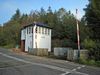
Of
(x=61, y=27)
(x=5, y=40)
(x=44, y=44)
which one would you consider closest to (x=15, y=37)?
(x=5, y=40)

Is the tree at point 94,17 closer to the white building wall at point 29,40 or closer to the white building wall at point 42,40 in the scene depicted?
the white building wall at point 42,40

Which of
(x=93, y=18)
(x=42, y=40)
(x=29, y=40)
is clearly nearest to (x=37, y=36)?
(x=42, y=40)

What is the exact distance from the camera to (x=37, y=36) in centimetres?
5822

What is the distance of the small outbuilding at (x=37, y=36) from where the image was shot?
5782 centimetres

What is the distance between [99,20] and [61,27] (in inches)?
1123

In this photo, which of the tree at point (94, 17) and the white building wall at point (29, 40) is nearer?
the tree at point (94, 17)

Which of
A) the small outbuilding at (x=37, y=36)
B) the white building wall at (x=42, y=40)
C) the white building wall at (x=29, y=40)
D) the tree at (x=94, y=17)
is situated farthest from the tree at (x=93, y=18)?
the white building wall at (x=29, y=40)

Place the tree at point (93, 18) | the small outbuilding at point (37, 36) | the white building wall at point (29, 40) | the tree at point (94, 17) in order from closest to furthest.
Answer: the tree at point (93, 18)
the tree at point (94, 17)
the small outbuilding at point (37, 36)
the white building wall at point (29, 40)

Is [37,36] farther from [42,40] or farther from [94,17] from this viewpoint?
[94,17]

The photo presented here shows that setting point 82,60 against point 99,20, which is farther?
point 99,20

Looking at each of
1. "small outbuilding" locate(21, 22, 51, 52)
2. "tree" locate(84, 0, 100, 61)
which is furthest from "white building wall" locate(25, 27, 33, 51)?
"tree" locate(84, 0, 100, 61)

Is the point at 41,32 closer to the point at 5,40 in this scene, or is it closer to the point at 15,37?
the point at 15,37

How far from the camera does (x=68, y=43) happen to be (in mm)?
59625

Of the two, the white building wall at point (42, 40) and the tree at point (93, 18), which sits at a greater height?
the tree at point (93, 18)
